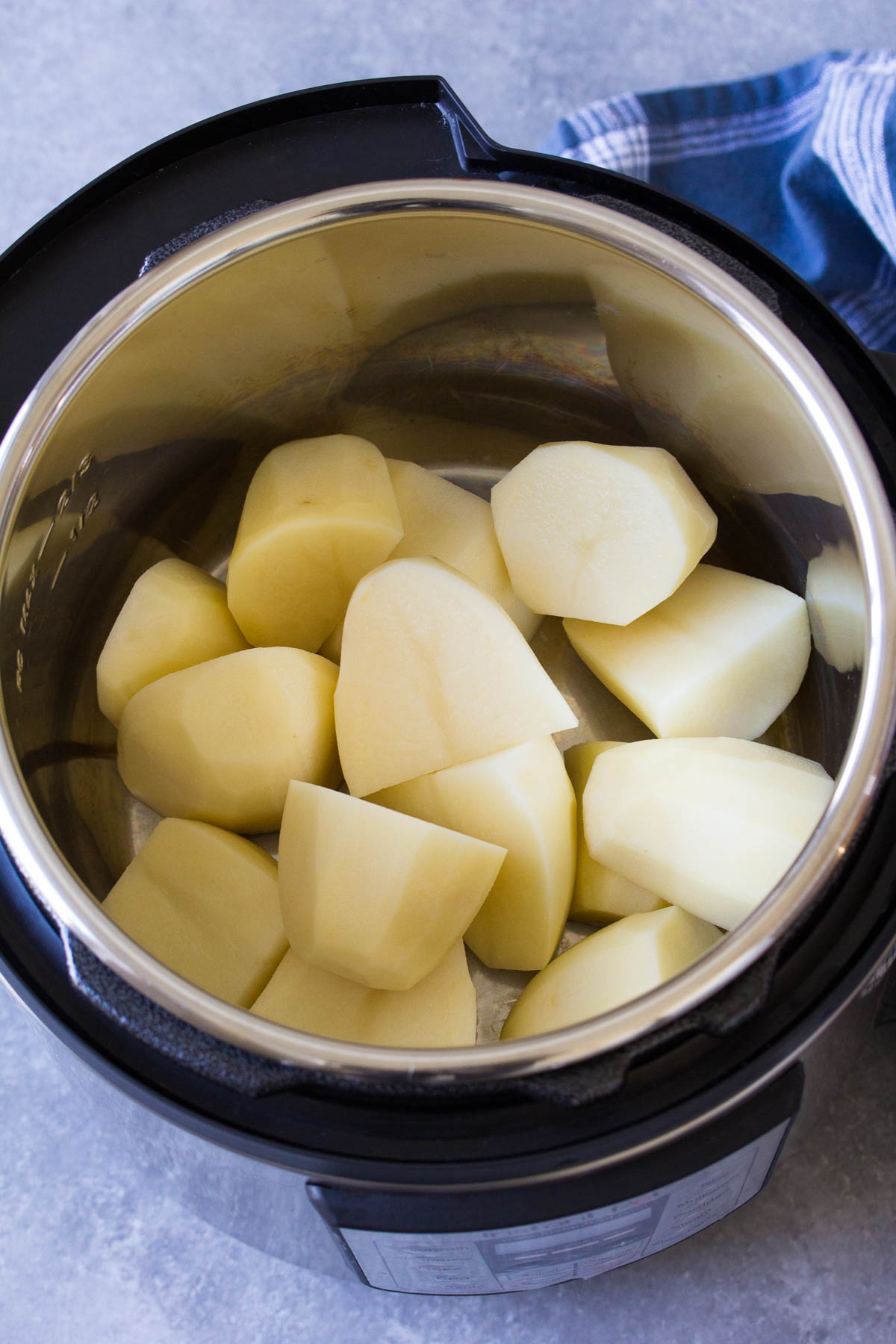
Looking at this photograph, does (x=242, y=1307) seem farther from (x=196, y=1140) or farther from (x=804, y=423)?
(x=804, y=423)

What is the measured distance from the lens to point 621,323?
72 cm

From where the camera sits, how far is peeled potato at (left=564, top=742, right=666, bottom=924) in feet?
2.27

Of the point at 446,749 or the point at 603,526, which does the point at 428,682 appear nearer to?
the point at 446,749

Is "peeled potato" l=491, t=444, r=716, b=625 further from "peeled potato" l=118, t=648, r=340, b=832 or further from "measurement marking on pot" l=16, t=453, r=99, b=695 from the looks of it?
"measurement marking on pot" l=16, t=453, r=99, b=695

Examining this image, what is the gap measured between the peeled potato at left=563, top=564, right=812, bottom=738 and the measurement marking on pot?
0.34 metres

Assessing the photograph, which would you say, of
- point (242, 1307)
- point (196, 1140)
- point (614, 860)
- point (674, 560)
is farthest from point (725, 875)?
point (242, 1307)

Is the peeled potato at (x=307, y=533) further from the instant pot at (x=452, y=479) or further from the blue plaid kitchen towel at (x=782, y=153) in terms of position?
the blue plaid kitchen towel at (x=782, y=153)

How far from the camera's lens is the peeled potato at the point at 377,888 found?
60cm

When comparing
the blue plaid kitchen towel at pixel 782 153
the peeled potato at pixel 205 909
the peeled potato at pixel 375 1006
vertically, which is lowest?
the peeled potato at pixel 375 1006

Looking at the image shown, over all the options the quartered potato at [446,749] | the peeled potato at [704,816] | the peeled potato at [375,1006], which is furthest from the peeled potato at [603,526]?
the peeled potato at [375,1006]

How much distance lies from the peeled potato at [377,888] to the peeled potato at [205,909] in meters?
0.04

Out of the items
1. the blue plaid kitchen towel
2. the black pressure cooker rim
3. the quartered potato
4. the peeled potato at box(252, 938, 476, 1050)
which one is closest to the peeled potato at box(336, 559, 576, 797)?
the quartered potato

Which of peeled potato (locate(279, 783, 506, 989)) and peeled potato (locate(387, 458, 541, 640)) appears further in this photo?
peeled potato (locate(387, 458, 541, 640))

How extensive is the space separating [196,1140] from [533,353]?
540 mm
